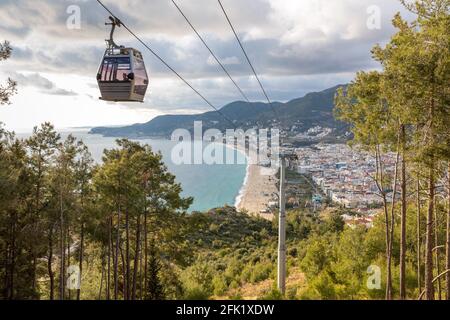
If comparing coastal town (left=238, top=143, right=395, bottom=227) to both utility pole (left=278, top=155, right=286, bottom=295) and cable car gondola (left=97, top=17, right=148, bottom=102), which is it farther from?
cable car gondola (left=97, top=17, right=148, bottom=102)

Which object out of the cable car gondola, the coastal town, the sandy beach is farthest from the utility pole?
the sandy beach

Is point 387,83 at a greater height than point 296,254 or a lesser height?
greater

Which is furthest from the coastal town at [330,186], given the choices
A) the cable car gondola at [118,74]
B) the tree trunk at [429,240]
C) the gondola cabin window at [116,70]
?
the gondola cabin window at [116,70]

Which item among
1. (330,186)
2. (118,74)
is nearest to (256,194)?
(330,186)

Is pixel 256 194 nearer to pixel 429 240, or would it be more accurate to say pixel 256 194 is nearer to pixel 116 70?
pixel 429 240

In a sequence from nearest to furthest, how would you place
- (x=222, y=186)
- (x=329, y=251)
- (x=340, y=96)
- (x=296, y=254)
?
1. (x=340, y=96)
2. (x=329, y=251)
3. (x=296, y=254)
4. (x=222, y=186)
